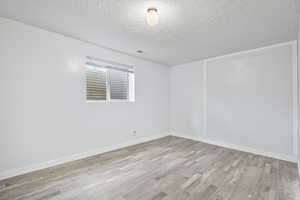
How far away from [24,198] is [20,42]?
217 cm

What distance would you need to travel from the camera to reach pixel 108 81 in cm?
329

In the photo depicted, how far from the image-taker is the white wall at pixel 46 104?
2.08 metres

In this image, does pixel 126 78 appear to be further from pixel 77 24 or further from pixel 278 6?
pixel 278 6

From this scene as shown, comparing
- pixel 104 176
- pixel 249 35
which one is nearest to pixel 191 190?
pixel 104 176

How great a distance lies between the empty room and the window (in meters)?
0.03

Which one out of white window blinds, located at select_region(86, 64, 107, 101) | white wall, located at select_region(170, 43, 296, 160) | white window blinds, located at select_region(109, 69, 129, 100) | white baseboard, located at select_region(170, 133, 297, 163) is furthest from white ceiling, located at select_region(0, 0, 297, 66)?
white baseboard, located at select_region(170, 133, 297, 163)

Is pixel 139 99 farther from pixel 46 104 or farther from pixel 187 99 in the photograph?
pixel 46 104

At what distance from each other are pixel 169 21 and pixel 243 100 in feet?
8.30

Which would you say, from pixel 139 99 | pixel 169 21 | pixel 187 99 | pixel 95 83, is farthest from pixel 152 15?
pixel 187 99

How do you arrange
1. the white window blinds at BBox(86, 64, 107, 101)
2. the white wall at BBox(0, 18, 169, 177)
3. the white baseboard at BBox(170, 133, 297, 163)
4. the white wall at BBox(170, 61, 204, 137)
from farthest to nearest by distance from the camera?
the white wall at BBox(170, 61, 204, 137) → the white window blinds at BBox(86, 64, 107, 101) → the white baseboard at BBox(170, 133, 297, 163) → the white wall at BBox(0, 18, 169, 177)

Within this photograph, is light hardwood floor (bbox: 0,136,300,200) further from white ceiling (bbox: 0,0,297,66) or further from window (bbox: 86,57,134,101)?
white ceiling (bbox: 0,0,297,66)

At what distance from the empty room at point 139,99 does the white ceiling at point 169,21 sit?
0.06 ft

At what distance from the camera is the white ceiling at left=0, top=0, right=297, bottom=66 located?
1.72 m

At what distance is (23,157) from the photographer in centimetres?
219
